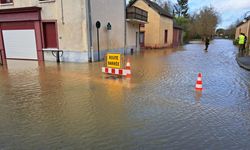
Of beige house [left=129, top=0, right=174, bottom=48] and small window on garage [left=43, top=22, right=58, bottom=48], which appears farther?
beige house [left=129, top=0, right=174, bottom=48]

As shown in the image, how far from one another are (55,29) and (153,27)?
15.5m

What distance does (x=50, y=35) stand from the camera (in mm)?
13703

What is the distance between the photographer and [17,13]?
45.1 ft

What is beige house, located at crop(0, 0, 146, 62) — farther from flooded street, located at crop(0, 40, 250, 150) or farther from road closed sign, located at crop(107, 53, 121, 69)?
flooded street, located at crop(0, 40, 250, 150)

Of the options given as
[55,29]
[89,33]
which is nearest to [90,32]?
[89,33]

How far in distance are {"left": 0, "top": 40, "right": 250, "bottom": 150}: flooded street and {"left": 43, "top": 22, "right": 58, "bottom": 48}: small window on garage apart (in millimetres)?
6219

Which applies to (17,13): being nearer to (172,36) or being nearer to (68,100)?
(68,100)

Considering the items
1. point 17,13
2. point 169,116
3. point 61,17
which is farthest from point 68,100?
point 17,13

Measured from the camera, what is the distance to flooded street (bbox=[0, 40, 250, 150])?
355 cm

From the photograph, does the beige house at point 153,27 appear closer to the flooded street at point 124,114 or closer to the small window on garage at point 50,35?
the small window on garage at point 50,35

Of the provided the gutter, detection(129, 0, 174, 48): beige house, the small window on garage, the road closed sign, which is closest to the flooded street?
the road closed sign

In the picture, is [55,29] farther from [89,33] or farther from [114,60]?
[114,60]

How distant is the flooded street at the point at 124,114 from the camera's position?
140 inches

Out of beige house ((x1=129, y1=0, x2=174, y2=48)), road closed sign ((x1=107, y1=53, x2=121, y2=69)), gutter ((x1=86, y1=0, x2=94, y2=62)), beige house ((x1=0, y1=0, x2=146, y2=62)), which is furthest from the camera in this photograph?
beige house ((x1=129, y1=0, x2=174, y2=48))
